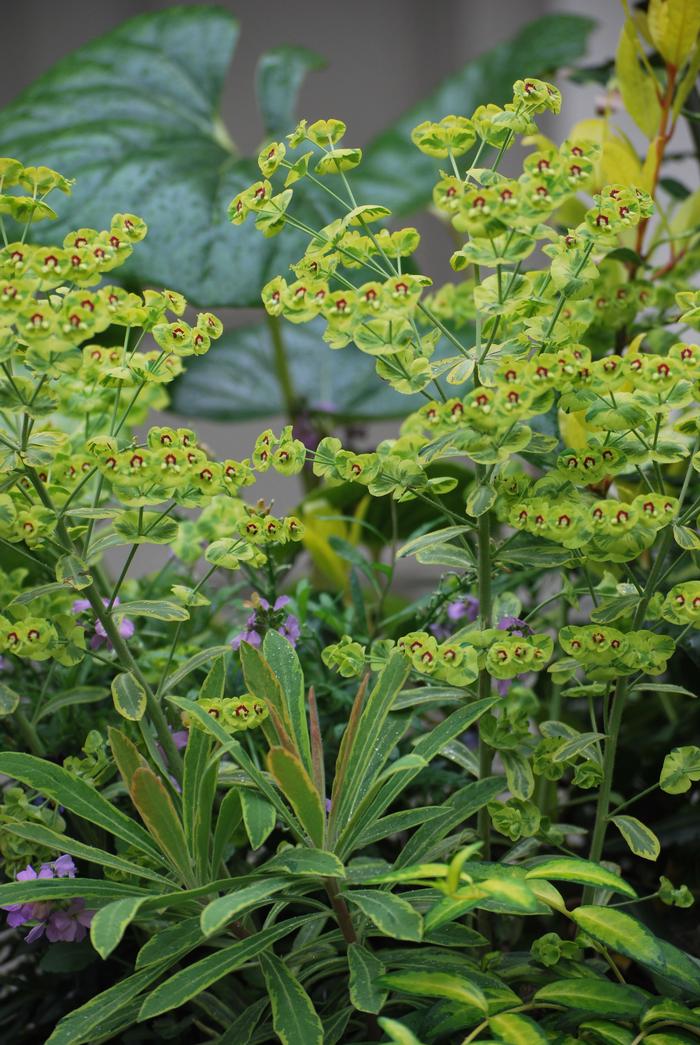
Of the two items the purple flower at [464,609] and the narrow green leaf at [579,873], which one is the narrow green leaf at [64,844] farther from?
the purple flower at [464,609]

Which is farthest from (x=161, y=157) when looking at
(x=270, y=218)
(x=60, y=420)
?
(x=270, y=218)

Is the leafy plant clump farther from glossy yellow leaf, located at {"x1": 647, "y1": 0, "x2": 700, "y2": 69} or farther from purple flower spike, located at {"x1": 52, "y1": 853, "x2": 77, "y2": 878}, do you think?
glossy yellow leaf, located at {"x1": 647, "y1": 0, "x2": 700, "y2": 69}

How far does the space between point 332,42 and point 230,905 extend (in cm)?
189

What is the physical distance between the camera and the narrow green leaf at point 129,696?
0.55 metres

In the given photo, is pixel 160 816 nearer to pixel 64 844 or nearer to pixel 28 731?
pixel 64 844

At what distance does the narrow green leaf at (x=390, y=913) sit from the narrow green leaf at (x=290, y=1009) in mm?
52

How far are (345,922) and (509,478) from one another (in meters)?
0.23

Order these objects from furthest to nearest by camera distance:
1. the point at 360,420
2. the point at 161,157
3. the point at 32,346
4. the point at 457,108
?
the point at 457,108 < the point at 360,420 < the point at 161,157 < the point at 32,346

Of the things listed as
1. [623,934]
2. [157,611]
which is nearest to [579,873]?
[623,934]

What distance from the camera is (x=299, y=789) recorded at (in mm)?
499

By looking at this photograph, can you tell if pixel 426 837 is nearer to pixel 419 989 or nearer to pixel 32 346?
pixel 419 989

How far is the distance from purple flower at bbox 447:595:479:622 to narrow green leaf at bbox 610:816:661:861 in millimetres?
221

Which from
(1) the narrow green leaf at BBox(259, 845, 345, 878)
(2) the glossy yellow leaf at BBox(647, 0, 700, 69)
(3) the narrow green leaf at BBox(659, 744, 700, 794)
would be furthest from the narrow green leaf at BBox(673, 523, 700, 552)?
(2) the glossy yellow leaf at BBox(647, 0, 700, 69)

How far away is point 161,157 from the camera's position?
4.05 feet
